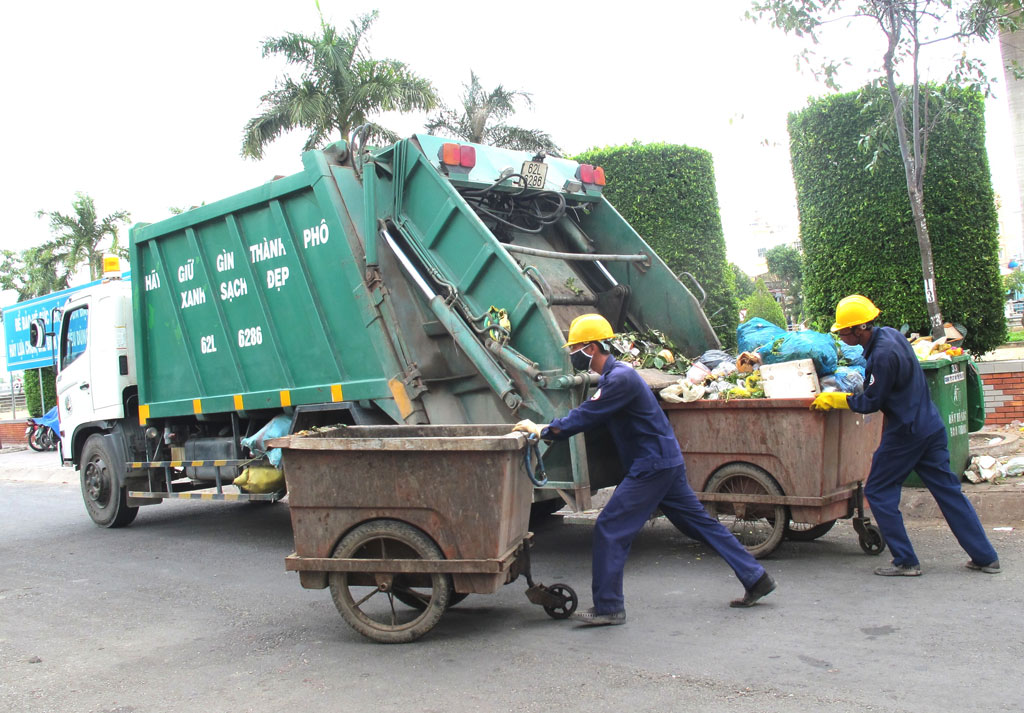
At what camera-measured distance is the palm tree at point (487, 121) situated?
73.1 feet

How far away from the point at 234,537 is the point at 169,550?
590 millimetres

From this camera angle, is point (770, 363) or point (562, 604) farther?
point (770, 363)

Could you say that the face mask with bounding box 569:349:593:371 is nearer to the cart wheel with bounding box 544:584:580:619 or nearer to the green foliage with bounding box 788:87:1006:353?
the cart wheel with bounding box 544:584:580:619

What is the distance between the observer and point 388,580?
13.3 ft

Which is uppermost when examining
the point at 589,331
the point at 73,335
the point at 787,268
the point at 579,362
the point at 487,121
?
the point at 487,121

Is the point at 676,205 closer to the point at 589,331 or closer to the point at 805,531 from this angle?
the point at 805,531

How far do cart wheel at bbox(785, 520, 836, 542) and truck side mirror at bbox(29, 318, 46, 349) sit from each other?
7.29m

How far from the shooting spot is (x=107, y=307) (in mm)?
8125


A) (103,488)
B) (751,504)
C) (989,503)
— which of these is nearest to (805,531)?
(751,504)

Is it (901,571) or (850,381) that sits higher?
(850,381)

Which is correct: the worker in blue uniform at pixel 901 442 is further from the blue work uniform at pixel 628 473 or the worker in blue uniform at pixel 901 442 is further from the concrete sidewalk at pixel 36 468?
the concrete sidewalk at pixel 36 468

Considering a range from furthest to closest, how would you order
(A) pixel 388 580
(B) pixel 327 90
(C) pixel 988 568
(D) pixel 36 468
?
(B) pixel 327 90 < (D) pixel 36 468 < (C) pixel 988 568 < (A) pixel 388 580

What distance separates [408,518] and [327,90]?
18515mm

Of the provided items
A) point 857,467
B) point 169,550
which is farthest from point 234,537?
point 857,467
